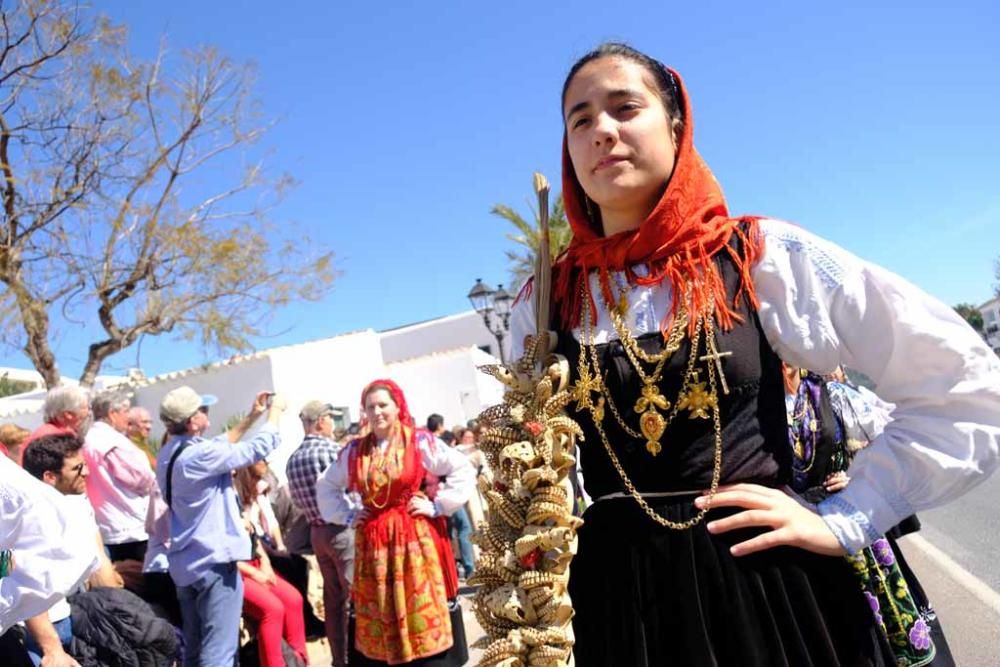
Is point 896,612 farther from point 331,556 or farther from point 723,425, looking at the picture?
point 331,556

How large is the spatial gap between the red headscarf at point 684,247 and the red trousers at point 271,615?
4.46 meters

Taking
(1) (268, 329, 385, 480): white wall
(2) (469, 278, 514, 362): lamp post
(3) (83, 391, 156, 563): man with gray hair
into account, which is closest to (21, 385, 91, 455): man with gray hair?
(3) (83, 391, 156, 563): man with gray hair

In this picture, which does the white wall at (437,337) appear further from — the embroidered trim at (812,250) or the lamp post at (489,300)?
the embroidered trim at (812,250)

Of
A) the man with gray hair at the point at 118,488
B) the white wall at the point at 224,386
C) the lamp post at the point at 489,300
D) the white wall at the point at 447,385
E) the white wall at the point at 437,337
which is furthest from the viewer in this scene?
the white wall at the point at 437,337

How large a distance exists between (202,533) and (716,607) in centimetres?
394

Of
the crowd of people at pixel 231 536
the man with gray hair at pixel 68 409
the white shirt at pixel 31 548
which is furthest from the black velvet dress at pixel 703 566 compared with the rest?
the man with gray hair at pixel 68 409

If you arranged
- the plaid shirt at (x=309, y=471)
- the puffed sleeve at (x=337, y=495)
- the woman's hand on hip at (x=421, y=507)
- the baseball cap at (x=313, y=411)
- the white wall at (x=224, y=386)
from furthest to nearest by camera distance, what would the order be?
the white wall at (x=224, y=386)
the baseball cap at (x=313, y=411)
the plaid shirt at (x=309, y=471)
the puffed sleeve at (x=337, y=495)
the woman's hand on hip at (x=421, y=507)

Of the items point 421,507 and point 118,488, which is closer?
point 118,488

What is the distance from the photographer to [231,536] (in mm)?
4789

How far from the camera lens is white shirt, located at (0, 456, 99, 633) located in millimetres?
2498

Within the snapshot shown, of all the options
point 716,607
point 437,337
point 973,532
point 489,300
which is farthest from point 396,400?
point 437,337

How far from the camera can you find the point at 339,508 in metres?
5.69

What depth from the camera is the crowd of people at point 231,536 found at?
3.90m

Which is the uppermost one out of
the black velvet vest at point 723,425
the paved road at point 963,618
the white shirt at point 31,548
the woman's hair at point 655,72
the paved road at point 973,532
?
the woman's hair at point 655,72
